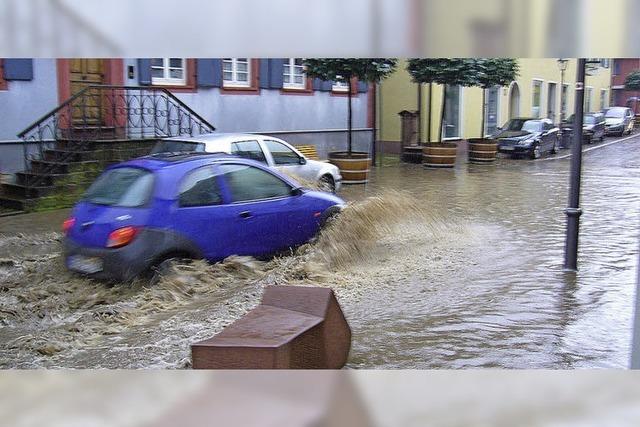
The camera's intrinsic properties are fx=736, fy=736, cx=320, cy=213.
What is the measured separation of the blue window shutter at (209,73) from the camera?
17.8 m

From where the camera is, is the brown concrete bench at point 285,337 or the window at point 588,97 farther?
the window at point 588,97

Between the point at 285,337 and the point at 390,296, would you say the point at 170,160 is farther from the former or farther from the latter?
the point at 285,337

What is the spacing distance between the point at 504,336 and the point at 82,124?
36.1ft

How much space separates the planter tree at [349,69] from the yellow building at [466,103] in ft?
15.4

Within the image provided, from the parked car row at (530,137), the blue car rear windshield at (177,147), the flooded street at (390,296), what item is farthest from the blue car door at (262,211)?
the parked car row at (530,137)

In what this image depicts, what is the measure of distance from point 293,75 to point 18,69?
29.0 feet

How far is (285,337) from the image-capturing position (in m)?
4.63

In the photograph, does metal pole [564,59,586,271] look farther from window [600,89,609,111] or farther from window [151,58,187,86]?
window [600,89,609,111]

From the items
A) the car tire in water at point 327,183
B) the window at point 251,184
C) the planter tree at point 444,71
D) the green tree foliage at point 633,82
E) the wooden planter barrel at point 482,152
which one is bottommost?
the wooden planter barrel at point 482,152

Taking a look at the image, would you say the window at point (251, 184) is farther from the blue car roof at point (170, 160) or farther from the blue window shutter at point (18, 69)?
the blue window shutter at point (18, 69)

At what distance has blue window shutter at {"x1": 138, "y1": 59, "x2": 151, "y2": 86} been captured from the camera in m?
16.2

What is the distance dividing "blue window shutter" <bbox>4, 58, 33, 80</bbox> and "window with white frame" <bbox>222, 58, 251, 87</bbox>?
5.56 meters

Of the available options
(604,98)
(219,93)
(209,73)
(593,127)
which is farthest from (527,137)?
(604,98)

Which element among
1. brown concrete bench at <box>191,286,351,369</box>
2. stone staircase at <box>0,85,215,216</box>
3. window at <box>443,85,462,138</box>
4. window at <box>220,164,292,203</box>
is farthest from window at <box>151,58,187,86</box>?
window at <box>443,85,462,138</box>
